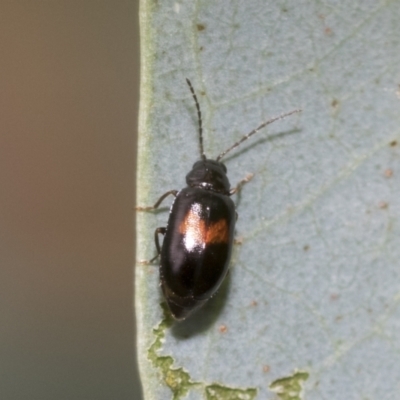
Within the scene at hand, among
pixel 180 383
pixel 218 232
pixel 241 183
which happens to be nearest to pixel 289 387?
pixel 180 383

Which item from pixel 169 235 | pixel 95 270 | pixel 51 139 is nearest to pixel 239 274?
pixel 169 235

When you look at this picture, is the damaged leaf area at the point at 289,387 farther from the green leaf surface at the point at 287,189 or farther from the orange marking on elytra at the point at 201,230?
the orange marking on elytra at the point at 201,230

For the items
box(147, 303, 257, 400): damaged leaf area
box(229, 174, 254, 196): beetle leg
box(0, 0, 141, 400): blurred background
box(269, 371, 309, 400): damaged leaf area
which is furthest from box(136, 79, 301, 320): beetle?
box(0, 0, 141, 400): blurred background

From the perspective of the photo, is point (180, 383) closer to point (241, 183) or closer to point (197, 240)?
point (197, 240)

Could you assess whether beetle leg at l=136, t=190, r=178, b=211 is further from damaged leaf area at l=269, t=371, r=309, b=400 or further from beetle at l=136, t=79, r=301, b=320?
damaged leaf area at l=269, t=371, r=309, b=400

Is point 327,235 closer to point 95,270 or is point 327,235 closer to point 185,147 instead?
point 185,147

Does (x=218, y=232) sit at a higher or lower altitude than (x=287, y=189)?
lower
